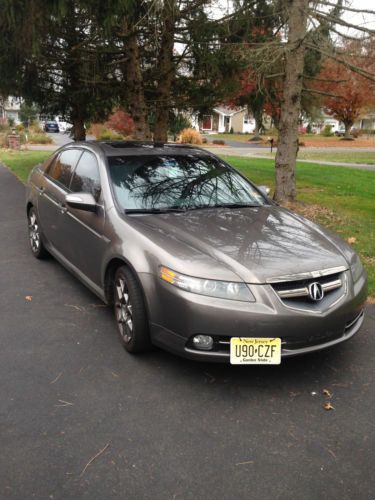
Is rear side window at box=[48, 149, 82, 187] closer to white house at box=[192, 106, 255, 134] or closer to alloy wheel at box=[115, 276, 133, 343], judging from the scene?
alloy wheel at box=[115, 276, 133, 343]

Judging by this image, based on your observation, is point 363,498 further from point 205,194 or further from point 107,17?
point 107,17

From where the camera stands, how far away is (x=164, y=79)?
11.5 metres

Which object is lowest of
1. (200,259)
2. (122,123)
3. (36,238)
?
(36,238)

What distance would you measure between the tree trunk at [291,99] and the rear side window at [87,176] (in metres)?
4.10

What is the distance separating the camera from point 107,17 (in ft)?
24.5

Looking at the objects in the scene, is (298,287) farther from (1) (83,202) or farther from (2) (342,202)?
(2) (342,202)

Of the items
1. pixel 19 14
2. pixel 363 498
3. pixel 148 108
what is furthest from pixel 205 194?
pixel 148 108

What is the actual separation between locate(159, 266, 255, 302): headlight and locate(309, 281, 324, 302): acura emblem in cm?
42

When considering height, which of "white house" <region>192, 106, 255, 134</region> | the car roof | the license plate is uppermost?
"white house" <region>192, 106, 255, 134</region>

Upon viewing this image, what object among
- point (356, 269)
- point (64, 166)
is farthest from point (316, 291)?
point (64, 166)

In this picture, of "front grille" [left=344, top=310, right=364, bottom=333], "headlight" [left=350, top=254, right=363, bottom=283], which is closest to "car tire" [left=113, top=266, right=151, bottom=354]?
"front grille" [left=344, top=310, right=364, bottom=333]

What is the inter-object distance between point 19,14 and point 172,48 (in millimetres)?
4194

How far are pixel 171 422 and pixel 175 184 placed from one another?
2.29 metres

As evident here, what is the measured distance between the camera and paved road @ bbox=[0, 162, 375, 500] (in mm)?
2453
